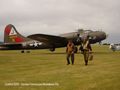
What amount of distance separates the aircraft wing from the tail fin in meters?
7.16

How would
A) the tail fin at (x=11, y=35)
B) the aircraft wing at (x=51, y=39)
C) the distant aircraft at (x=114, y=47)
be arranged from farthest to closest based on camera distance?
the distant aircraft at (x=114, y=47) → the tail fin at (x=11, y=35) → the aircraft wing at (x=51, y=39)

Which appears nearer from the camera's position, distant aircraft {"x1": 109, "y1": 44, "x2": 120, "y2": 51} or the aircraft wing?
the aircraft wing

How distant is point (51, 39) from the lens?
50.8m

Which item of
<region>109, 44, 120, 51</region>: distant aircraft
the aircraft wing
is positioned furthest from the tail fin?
<region>109, 44, 120, 51</region>: distant aircraft

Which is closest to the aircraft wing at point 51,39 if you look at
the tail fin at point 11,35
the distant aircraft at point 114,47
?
the tail fin at point 11,35

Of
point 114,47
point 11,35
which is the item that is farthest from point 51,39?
point 114,47

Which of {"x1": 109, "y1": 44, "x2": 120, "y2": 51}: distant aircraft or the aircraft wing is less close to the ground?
the aircraft wing

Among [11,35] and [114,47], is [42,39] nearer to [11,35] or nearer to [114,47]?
[11,35]

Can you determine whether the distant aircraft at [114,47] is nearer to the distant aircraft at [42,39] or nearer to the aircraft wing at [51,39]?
the distant aircraft at [42,39]

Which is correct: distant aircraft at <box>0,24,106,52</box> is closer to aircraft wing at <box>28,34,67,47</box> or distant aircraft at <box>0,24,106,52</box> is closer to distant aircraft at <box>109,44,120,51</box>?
aircraft wing at <box>28,34,67,47</box>

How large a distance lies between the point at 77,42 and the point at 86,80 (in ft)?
117

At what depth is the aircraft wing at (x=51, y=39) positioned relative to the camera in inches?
1959

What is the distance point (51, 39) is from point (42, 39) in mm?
1480

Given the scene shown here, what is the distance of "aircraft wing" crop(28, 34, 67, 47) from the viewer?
4976cm
